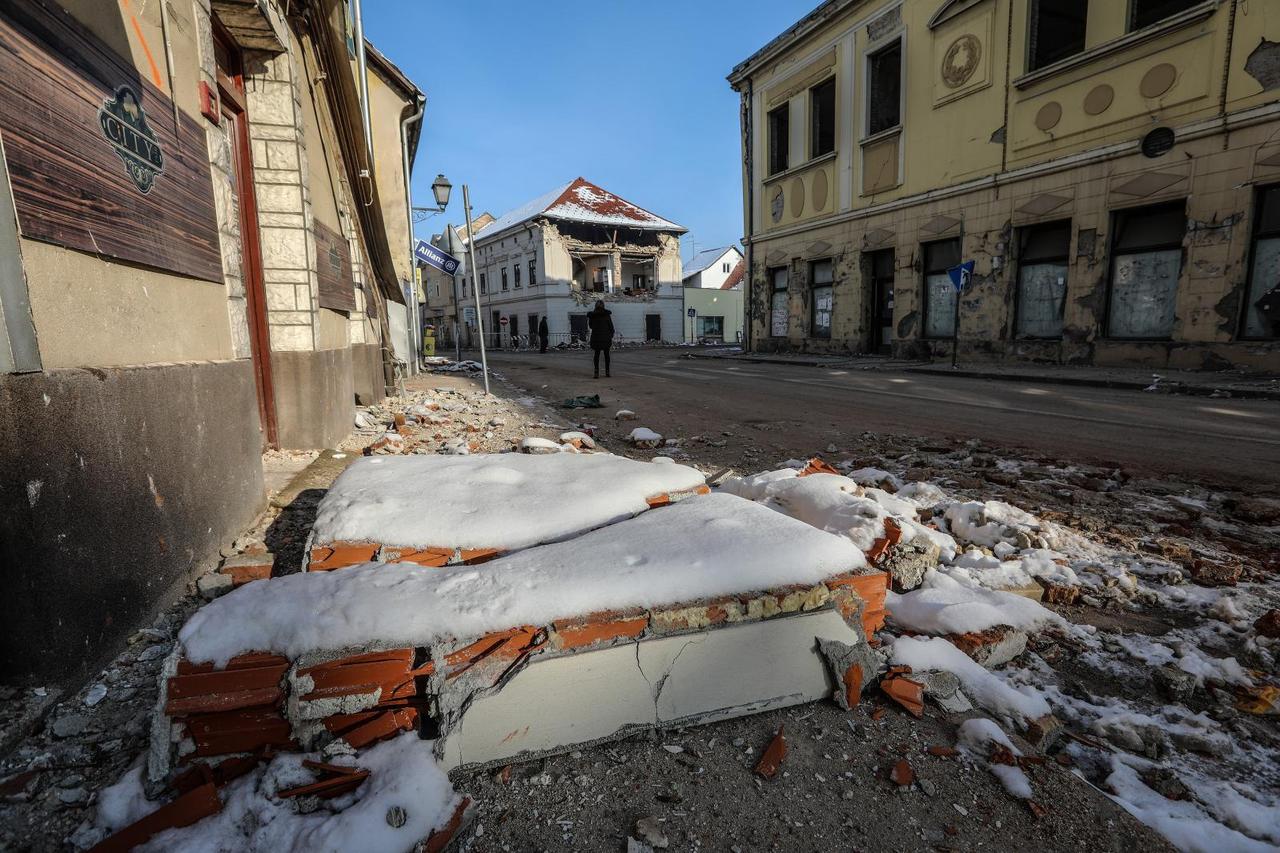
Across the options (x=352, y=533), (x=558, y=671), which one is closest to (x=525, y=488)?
(x=352, y=533)

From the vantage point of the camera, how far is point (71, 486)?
5.12 ft

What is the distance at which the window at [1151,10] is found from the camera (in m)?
9.12

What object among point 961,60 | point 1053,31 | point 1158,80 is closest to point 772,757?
point 1158,80

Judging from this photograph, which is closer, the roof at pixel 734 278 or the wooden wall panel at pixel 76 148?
the wooden wall panel at pixel 76 148

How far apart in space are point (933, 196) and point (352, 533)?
14168mm

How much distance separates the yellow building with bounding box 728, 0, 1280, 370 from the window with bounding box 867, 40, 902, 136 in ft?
0.15

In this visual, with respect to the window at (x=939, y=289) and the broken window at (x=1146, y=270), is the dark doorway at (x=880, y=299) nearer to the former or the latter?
the window at (x=939, y=289)

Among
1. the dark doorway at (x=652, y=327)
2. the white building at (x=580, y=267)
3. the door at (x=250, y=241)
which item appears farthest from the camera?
the dark doorway at (x=652, y=327)

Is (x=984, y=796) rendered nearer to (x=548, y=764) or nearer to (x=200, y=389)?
(x=548, y=764)

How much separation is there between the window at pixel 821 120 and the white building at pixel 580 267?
61.0 feet

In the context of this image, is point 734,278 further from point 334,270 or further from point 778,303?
point 334,270

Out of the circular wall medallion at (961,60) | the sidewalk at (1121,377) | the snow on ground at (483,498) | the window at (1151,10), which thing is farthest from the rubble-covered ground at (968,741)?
the circular wall medallion at (961,60)

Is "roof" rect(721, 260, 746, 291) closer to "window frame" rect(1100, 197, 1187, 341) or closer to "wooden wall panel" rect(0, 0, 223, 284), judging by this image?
"window frame" rect(1100, 197, 1187, 341)

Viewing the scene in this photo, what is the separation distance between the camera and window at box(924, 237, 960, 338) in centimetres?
1297
